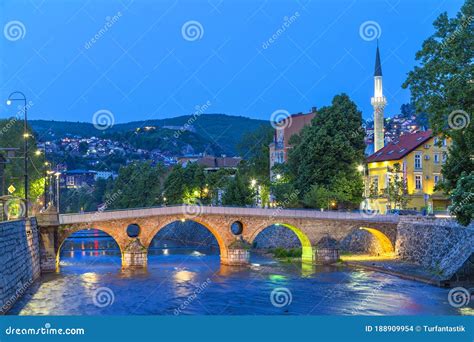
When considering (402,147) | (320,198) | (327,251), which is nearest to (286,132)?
(402,147)

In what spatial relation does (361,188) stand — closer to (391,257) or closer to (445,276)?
(391,257)

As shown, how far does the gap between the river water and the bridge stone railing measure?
3.55 m

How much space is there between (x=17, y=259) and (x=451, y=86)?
22.1 m

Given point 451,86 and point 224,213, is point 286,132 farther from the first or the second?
point 451,86

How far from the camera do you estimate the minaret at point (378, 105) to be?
273 feet

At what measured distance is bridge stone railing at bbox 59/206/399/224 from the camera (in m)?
53.7

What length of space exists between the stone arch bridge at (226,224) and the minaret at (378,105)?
984 inches

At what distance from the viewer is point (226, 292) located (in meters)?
41.8

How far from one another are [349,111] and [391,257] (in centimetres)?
1599

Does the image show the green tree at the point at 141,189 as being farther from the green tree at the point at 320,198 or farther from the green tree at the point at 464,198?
the green tree at the point at 464,198

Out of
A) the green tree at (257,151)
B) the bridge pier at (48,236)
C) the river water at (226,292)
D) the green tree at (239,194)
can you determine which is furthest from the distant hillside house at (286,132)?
the bridge pier at (48,236)

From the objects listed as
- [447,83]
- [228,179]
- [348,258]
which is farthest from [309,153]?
[447,83]

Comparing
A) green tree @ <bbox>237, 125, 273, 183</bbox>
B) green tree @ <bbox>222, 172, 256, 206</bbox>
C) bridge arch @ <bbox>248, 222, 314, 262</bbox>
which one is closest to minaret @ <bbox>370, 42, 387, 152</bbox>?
green tree @ <bbox>237, 125, 273, 183</bbox>

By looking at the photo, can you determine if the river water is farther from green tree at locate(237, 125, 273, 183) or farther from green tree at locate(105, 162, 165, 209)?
green tree at locate(105, 162, 165, 209)
